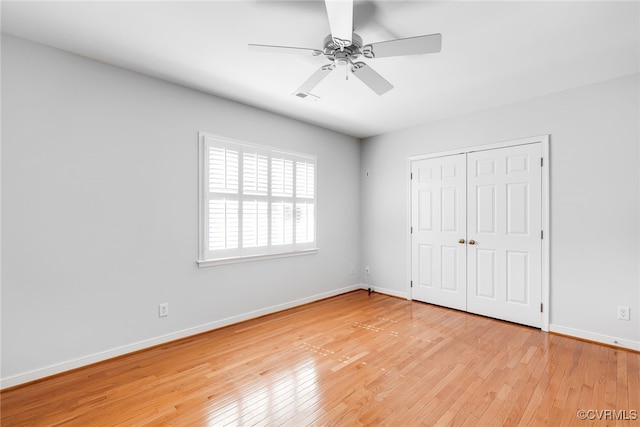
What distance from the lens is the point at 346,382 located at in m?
2.41

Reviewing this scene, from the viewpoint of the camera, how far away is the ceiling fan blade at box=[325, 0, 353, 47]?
1.60 meters

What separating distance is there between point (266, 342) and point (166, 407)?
1177 mm

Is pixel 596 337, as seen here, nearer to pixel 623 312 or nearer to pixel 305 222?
pixel 623 312

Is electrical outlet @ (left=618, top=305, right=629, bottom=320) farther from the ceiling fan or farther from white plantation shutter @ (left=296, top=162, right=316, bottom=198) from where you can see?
white plantation shutter @ (left=296, top=162, right=316, bottom=198)

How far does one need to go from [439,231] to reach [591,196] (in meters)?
1.71

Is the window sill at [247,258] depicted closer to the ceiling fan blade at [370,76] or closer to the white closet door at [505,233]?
the white closet door at [505,233]

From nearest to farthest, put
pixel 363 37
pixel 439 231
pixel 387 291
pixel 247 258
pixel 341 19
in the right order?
pixel 341 19 < pixel 363 37 < pixel 247 258 < pixel 439 231 < pixel 387 291

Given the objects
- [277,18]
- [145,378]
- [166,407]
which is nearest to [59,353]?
[145,378]

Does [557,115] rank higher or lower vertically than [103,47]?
lower

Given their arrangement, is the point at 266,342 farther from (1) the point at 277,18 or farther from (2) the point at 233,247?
(1) the point at 277,18

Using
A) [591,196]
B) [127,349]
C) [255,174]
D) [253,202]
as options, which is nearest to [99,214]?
[127,349]

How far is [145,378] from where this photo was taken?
2.46m

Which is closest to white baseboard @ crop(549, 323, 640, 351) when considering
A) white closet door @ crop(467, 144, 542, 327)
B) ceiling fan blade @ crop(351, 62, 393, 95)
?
white closet door @ crop(467, 144, 542, 327)

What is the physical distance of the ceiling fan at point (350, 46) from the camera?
170 cm
